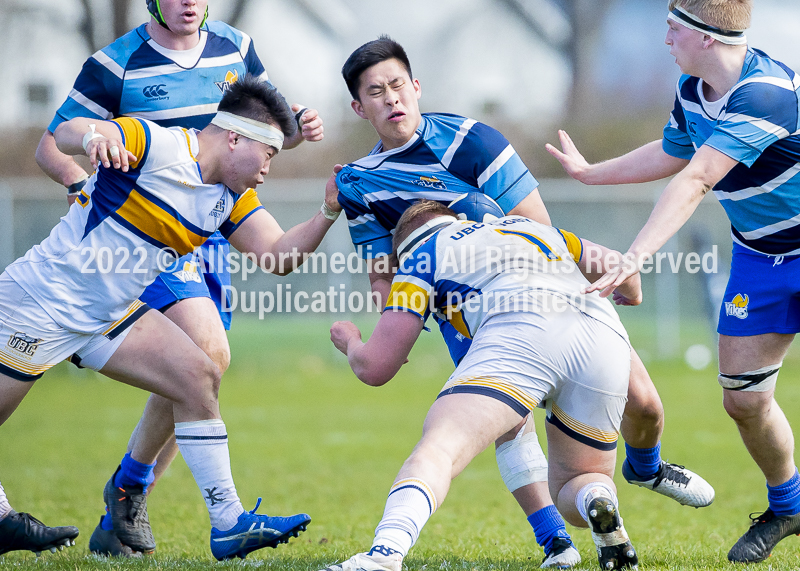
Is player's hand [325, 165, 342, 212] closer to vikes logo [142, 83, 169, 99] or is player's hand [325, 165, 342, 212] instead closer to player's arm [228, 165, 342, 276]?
player's arm [228, 165, 342, 276]

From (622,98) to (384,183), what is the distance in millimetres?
21720

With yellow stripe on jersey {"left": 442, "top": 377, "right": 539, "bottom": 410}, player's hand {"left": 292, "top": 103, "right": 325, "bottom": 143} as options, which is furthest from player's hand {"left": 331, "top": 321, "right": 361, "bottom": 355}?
player's hand {"left": 292, "top": 103, "right": 325, "bottom": 143}

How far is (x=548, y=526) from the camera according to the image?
3928mm

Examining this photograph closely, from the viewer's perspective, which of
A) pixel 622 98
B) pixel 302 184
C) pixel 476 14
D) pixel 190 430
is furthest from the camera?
pixel 476 14

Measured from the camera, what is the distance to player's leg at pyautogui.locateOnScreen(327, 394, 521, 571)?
9.08 ft

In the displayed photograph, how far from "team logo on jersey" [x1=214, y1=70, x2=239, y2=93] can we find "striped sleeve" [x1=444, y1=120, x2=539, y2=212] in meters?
1.29

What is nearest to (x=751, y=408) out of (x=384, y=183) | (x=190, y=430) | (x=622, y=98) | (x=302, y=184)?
(x=384, y=183)

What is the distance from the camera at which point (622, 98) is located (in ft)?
79.8

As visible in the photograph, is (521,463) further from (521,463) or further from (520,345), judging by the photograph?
(520,345)

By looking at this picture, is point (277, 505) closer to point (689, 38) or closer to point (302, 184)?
point (689, 38)

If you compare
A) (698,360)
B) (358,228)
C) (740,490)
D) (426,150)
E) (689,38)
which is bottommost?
(698,360)

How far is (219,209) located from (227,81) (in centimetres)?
99

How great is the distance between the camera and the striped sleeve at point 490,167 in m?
3.97

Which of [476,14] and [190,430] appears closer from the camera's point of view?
[190,430]
